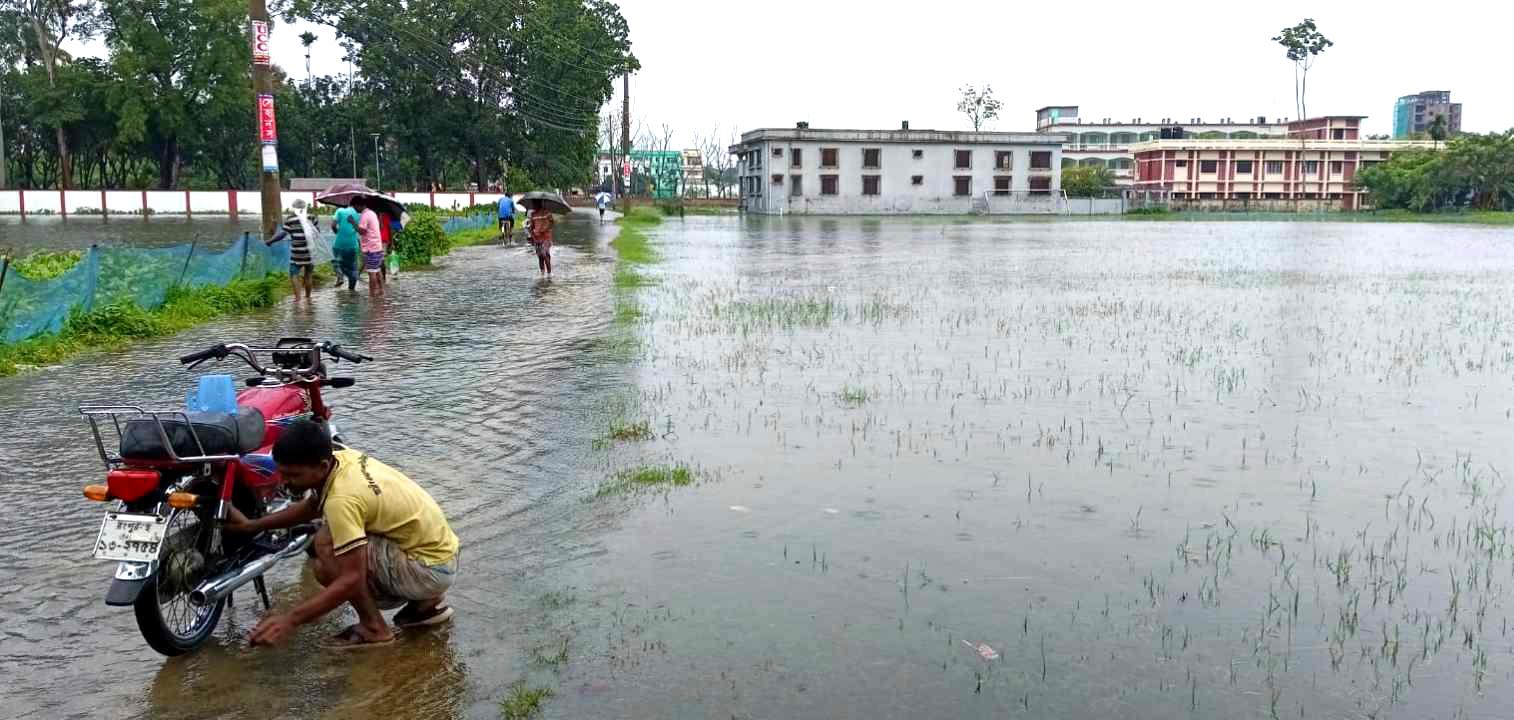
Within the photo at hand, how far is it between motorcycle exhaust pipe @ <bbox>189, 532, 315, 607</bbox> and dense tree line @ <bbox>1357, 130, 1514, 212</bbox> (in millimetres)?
91741

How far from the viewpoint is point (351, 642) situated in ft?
15.5

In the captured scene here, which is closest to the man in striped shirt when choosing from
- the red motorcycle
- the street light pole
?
the red motorcycle

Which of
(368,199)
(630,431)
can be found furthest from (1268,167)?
(630,431)

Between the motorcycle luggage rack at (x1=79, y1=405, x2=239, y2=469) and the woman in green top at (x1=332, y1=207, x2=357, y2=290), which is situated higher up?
the woman in green top at (x1=332, y1=207, x2=357, y2=290)

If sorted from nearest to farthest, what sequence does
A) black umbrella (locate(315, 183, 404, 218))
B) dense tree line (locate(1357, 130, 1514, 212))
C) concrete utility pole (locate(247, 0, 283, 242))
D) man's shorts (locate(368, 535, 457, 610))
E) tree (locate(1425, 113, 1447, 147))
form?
1. man's shorts (locate(368, 535, 457, 610))
2. concrete utility pole (locate(247, 0, 283, 242))
3. black umbrella (locate(315, 183, 404, 218))
4. dense tree line (locate(1357, 130, 1514, 212))
5. tree (locate(1425, 113, 1447, 147))

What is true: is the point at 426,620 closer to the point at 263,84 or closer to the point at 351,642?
the point at 351,642

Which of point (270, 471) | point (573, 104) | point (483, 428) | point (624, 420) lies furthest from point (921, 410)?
point (573, 104)

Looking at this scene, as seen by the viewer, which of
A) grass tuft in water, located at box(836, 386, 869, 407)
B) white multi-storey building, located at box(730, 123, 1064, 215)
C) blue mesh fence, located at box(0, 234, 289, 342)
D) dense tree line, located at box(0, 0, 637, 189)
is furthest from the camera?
white multi-storey building, located at box(730, 123, 1064, 215)

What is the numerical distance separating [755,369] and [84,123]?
6847 centimetres

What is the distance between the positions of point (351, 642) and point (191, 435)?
1.04m

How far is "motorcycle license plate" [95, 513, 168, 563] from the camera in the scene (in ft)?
14.3

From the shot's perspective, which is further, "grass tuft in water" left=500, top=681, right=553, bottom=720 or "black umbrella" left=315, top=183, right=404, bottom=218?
"black umbrella" left=315, top=183, right=404, bottom=218

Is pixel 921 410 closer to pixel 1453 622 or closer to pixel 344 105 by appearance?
pixel 1453 622

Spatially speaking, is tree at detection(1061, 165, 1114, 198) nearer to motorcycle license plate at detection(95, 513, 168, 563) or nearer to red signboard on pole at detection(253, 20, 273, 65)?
red signboard on pole at detection(253, 20, 273, 65)
